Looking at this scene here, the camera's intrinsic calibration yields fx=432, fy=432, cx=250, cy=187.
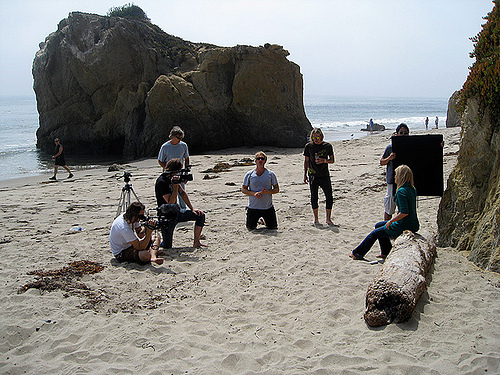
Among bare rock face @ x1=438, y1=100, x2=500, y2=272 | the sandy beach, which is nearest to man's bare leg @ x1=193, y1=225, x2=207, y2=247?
the sandy beach

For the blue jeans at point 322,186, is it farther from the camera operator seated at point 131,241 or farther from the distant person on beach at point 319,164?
the camera operator seated at point 131,241

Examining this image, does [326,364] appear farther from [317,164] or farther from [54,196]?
[54,196]

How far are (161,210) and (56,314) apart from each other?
221 cm

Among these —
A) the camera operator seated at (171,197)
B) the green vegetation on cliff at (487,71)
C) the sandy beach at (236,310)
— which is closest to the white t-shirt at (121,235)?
the sandy beach at (236,310)

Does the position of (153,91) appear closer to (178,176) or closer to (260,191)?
(260,191)

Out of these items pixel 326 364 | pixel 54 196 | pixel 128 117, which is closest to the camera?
pixel 326 364

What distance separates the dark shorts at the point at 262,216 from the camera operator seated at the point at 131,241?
1972mm

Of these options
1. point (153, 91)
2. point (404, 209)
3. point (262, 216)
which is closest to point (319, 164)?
point (262, 216)

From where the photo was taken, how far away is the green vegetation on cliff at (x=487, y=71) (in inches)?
203

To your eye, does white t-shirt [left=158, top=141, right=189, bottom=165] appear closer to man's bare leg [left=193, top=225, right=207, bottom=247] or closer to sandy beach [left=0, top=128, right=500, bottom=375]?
sandy beach [left=0, top=128, right=500, bottom=375]

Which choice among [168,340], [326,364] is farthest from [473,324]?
[168,340]

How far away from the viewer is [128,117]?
21750 millimetres

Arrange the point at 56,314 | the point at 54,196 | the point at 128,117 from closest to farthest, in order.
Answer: the point at 56,314 < the point at 54,196 < the point at 128,117

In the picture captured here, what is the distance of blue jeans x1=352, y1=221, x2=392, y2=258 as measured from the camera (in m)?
5.65
